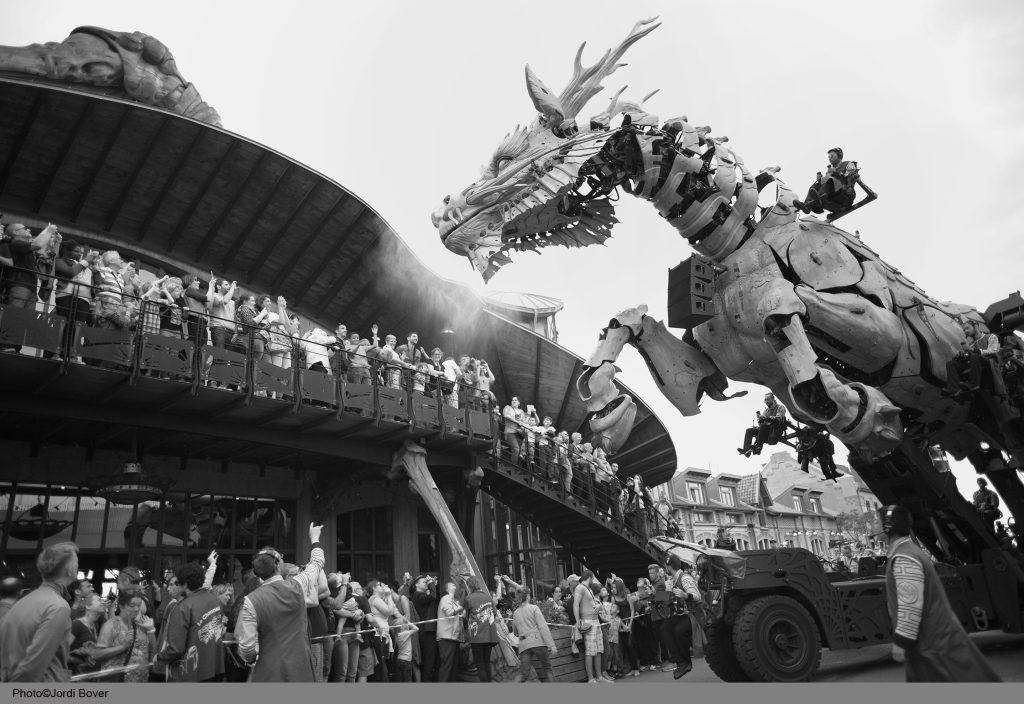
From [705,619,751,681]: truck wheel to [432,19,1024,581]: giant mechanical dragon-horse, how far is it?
2.24m

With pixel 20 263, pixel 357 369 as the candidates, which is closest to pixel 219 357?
pixel 357 369

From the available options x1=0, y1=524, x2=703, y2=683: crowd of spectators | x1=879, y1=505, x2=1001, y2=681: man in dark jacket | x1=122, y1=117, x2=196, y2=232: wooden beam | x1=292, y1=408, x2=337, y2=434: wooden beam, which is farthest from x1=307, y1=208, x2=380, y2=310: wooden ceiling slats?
x1=879, y1=505, x2=1001, y2=681: man in dark jacket

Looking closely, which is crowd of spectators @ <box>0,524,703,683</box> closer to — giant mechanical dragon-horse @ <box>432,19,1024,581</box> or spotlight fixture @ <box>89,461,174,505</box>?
spotlight fixture @ <box>89,461,174,505</box>

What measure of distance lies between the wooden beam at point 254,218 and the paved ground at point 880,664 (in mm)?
13657

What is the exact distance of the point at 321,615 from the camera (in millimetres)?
8266

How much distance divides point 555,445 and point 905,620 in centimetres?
1320

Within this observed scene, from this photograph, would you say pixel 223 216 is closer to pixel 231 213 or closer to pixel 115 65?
pixel 231 213

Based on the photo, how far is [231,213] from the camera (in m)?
17.8

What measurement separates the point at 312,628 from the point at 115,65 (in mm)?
12795

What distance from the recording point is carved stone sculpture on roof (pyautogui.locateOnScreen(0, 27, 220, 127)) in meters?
14.4

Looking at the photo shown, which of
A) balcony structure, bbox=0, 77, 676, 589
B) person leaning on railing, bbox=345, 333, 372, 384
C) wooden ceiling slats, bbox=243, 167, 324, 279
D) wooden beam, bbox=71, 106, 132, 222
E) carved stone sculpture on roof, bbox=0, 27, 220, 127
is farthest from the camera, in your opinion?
wooden ceiling slats, bbox=243, 167, 324, 279

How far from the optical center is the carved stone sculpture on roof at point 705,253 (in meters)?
6.08

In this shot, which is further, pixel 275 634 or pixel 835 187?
pixel 835 187

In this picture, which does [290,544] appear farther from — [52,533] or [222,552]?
[52,533]
